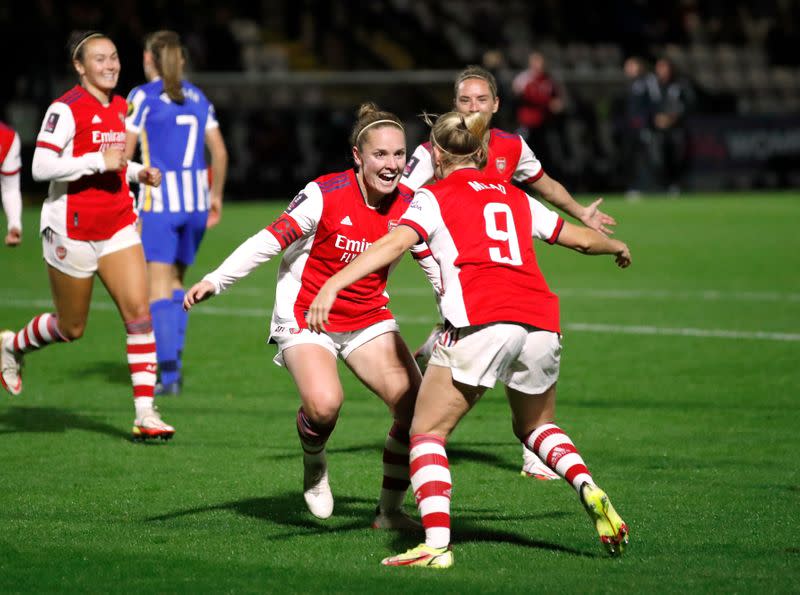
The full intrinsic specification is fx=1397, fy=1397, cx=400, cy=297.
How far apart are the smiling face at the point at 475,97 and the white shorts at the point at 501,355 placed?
8.26 feet

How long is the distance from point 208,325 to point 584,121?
16715 mm

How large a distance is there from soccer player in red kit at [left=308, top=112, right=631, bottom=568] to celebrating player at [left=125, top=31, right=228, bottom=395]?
4.41m

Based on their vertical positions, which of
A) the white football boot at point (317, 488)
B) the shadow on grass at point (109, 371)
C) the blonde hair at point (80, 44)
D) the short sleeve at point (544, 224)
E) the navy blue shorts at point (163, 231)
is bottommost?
the shadow on grass at point (109, 371)

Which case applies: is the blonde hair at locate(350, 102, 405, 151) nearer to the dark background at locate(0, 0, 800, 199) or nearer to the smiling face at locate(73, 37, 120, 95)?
the smiling face at locate(73, 37, 120, 95)

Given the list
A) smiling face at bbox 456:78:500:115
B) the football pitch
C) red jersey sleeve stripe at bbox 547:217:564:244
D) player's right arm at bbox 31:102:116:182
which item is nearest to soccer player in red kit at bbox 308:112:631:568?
red jersey sleeve stripe at bbox 547:217:564:244

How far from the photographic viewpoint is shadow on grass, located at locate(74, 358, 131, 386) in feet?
35.0

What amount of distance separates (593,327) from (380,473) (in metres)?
5.62

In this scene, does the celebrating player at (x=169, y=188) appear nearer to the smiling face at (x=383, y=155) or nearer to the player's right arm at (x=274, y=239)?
the player's right arm at (x=274, y=239)

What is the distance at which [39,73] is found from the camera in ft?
79.2

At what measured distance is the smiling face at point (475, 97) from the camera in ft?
25.8

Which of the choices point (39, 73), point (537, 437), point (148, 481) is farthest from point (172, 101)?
point (39, 73)

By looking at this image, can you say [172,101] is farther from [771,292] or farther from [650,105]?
[650,105]

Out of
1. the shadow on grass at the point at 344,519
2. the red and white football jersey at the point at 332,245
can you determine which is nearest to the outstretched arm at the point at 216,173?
the shadow on grass at the point at 344,519

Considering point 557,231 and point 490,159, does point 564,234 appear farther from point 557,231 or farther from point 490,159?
point 490,159
